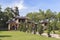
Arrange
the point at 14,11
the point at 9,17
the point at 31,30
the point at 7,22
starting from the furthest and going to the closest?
1. the point at 14,11
2. the point at 9,17
3. the point at 7,22
4. the point at 31,30

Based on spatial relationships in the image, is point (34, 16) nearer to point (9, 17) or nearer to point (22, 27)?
point (9, 17)

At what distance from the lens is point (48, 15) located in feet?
279

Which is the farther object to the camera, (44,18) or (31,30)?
(44,18)

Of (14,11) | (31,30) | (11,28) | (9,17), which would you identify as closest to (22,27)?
(31,30)

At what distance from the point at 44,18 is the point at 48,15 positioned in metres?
2.40

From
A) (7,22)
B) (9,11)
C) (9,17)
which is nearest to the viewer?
(7,22)

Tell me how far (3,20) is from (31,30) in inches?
1081

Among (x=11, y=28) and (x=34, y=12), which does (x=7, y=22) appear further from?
(x=34, y=12)

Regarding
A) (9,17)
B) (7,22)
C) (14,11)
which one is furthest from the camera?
(14,11)

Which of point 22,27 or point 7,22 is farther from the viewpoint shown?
point 7,22

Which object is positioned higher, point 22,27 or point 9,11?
point 9,11

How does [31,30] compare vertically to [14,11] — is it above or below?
below

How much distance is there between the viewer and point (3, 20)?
73.3m

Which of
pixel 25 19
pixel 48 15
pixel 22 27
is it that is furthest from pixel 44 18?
pixel 22 27
